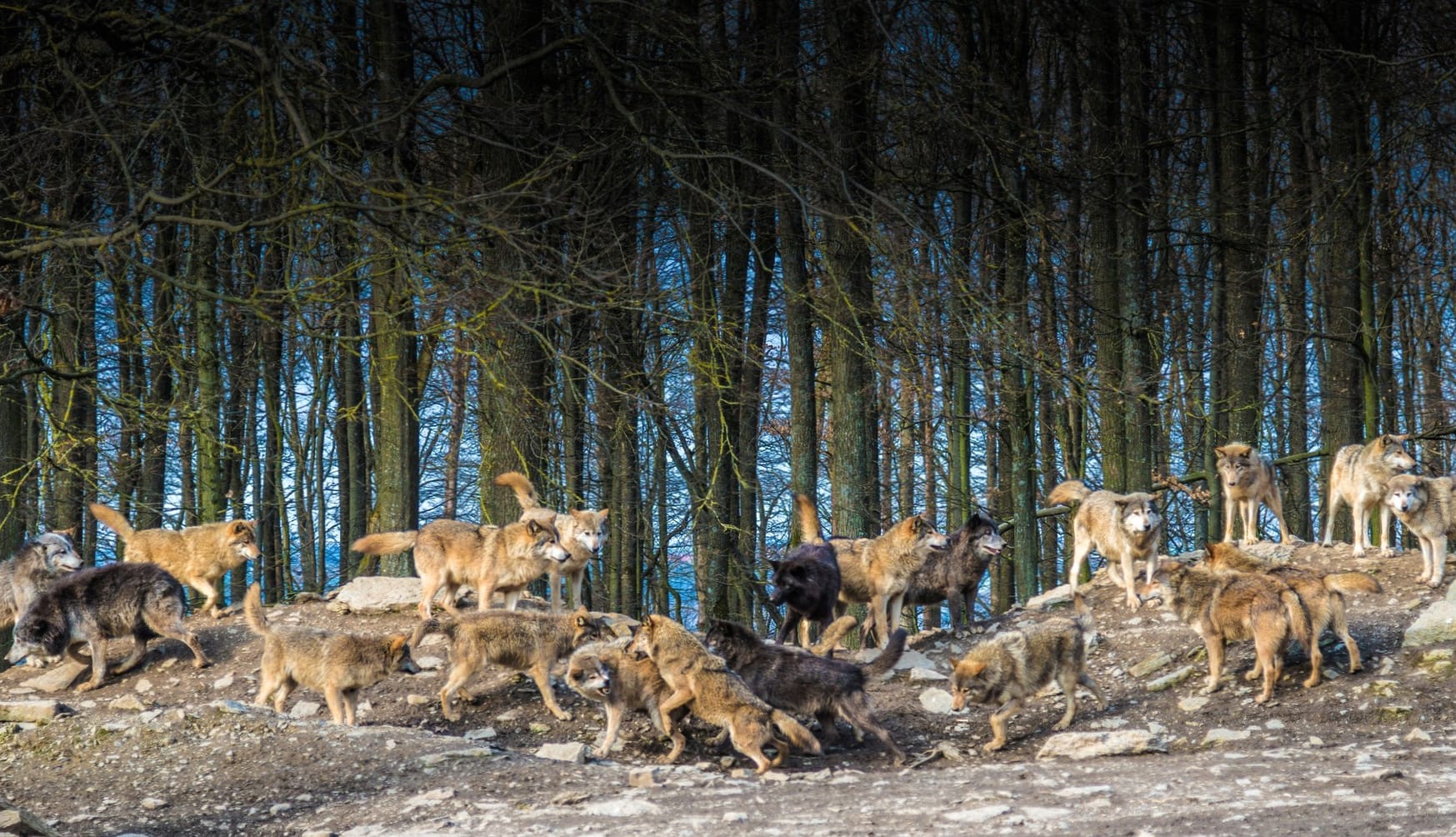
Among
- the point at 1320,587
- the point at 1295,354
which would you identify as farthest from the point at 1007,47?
the point at 1320,587

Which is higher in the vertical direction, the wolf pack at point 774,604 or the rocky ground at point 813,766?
the wolf pack at point 774,604

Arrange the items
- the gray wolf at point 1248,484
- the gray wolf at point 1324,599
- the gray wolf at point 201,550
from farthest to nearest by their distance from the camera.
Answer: the gray wolf at point 201,550, the gray wolf at point 1248,484, the gray wolf at point 1324,599

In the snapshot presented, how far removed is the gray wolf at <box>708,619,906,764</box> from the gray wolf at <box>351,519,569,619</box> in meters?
3.31

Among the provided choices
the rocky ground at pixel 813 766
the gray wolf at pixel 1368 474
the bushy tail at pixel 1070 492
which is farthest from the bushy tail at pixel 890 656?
the gray wolf at pixel 1368 474

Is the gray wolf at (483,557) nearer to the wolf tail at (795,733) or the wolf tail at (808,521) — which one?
the wolf tail at (808,521)

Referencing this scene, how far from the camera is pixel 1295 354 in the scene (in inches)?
952

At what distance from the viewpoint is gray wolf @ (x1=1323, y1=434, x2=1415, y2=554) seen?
14906 mm

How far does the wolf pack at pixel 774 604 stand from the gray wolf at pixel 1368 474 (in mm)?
31

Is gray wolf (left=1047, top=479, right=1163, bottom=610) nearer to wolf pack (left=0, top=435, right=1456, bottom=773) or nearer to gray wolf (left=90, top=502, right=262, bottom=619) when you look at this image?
wolf pack (left=0, top=435, right=1456, bottom=773)

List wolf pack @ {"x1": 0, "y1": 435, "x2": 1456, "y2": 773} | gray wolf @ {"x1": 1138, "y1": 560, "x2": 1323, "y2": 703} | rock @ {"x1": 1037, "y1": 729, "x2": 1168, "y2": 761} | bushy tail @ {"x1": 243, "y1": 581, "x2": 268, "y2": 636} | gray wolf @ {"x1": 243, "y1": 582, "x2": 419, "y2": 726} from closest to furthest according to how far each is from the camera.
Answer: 1. rock @ {"x1": 1037, "y1": 729, "x2": 1168, "y2": 761}
2. wolf pack @ {"x1": 0, "y1": 435, "x2": 1456, "y2": 773}
3. gray wolf @ {"x1": 1138, "y1": 560, "x2": 1323, "y2": 703}
4. gray wolf @ {"x1": 243, "y1": 582, "x2": 419, "y2": 726}
5. bushy tail @ {"x1": 243, "y1": 581, "x2": 268, "y2": 636}

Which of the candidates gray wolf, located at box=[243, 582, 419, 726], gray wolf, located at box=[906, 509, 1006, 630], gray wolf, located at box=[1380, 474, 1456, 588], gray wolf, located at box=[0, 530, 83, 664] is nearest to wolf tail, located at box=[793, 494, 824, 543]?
gray wolf, located at box=[906, 509, 1006, 630]

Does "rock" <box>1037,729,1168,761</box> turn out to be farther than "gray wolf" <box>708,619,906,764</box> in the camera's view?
No

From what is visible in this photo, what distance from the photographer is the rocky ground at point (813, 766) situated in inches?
297

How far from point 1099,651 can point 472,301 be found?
259 inches
